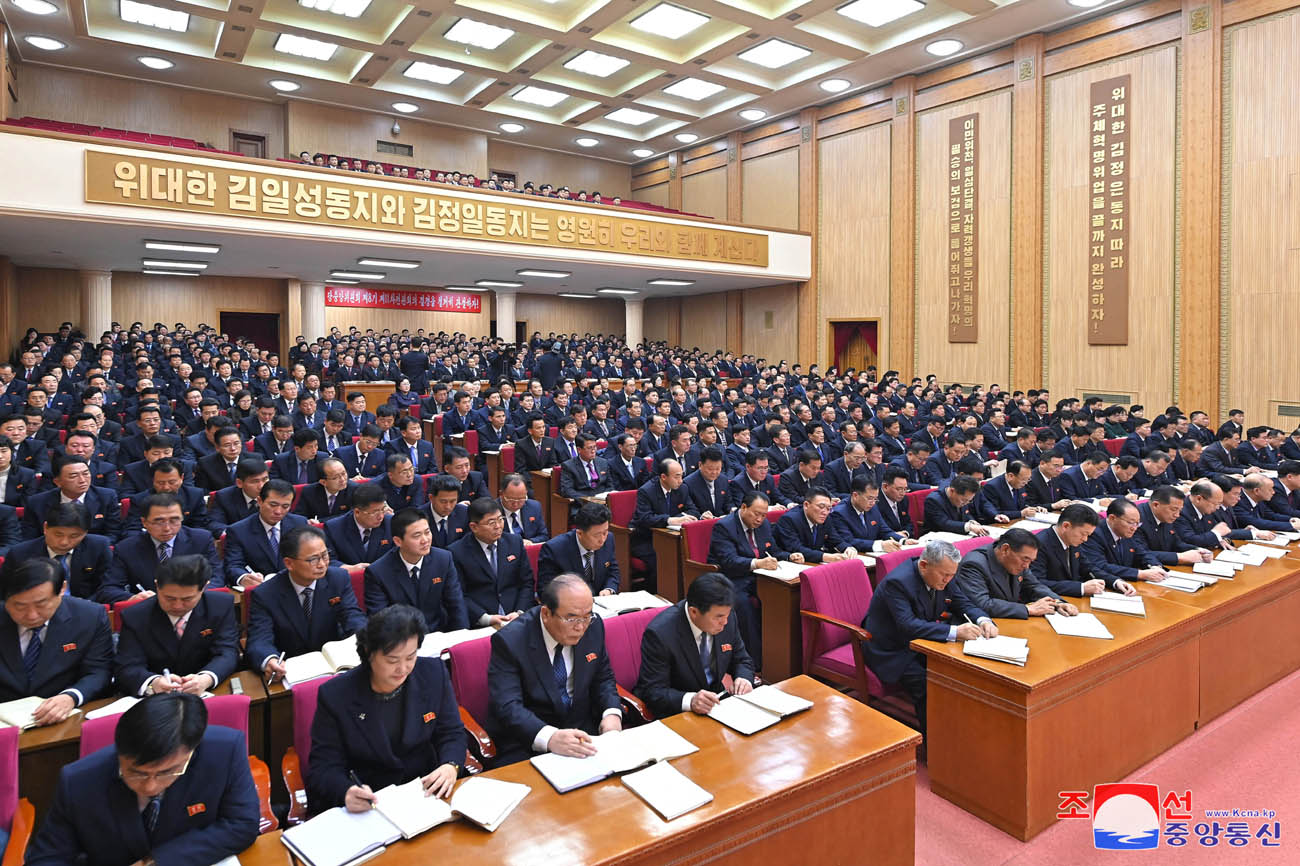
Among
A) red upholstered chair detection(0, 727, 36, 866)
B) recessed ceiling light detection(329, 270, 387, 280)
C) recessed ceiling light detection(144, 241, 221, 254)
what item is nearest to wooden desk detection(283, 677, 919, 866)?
red upholstered chair detection(0, 727, 36, 866)

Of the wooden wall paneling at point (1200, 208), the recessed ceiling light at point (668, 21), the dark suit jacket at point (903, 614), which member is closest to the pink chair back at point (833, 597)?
the dark suit jacket at point (903, 614)

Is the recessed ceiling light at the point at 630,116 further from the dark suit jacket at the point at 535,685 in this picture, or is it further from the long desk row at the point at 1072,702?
the dark suit jacket at the point at 535,685

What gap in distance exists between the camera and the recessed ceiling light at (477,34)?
1363cm

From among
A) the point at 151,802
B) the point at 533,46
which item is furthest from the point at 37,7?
the point at 151,802

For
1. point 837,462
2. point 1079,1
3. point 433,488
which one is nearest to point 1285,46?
point 1079,1

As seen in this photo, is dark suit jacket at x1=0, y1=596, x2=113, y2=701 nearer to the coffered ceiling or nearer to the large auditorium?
the large auditorium

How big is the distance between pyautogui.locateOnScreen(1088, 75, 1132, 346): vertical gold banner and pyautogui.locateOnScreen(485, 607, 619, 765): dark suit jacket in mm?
12065

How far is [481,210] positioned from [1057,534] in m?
10.3

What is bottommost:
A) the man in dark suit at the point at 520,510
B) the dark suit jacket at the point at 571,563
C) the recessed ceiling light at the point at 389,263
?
the dark suit jacket at the point at 571,563

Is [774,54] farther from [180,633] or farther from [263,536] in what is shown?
[180,633]

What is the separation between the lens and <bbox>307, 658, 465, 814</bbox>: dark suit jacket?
2.41 m

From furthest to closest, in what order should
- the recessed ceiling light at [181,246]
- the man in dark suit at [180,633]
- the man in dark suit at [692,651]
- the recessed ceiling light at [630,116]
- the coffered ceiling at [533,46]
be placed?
the recessed ceiling light at [630,116]
the coffered ceiling at [533,46]
the recessed ceiling light at [181,246]
the man in dark suit at [692,651]
the man in dark suit at [180,633]

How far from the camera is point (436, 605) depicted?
3770 millimetres

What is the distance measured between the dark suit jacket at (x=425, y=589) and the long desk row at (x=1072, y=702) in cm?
219
